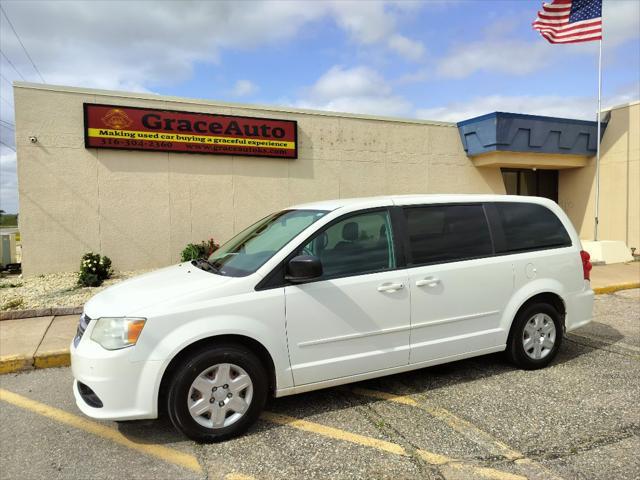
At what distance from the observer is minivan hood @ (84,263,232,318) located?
3.29 meters

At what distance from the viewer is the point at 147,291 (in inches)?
138

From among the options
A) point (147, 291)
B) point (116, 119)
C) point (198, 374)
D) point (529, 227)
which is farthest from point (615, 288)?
point (116, 119)

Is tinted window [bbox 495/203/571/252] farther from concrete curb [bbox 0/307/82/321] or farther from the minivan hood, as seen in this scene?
concrete curb [bbox 0/307/82/321]

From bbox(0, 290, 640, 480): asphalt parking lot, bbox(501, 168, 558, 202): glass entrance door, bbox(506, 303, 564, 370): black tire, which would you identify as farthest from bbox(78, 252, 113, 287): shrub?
bbox(501, 168, 558, 202): glass entrance door

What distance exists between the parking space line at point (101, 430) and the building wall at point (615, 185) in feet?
47.9

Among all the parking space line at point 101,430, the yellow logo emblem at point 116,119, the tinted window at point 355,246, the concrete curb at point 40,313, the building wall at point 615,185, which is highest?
the yellow logo emblem at point 116,119

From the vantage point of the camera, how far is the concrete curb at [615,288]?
29.1ft

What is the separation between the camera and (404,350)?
3955 millimetres

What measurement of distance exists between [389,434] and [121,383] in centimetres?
192

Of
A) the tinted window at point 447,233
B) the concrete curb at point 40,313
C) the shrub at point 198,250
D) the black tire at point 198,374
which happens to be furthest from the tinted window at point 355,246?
the shrub at point 198,250

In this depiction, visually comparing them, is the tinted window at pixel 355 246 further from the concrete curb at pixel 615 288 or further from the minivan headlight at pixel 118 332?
the concrete curb at pixel 615 288

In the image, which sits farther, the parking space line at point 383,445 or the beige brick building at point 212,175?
the beige brick building at point 212,175

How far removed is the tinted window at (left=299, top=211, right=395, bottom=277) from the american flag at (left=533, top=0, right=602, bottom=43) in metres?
11.3

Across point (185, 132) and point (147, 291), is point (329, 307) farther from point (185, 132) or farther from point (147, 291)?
point (185, 132)
